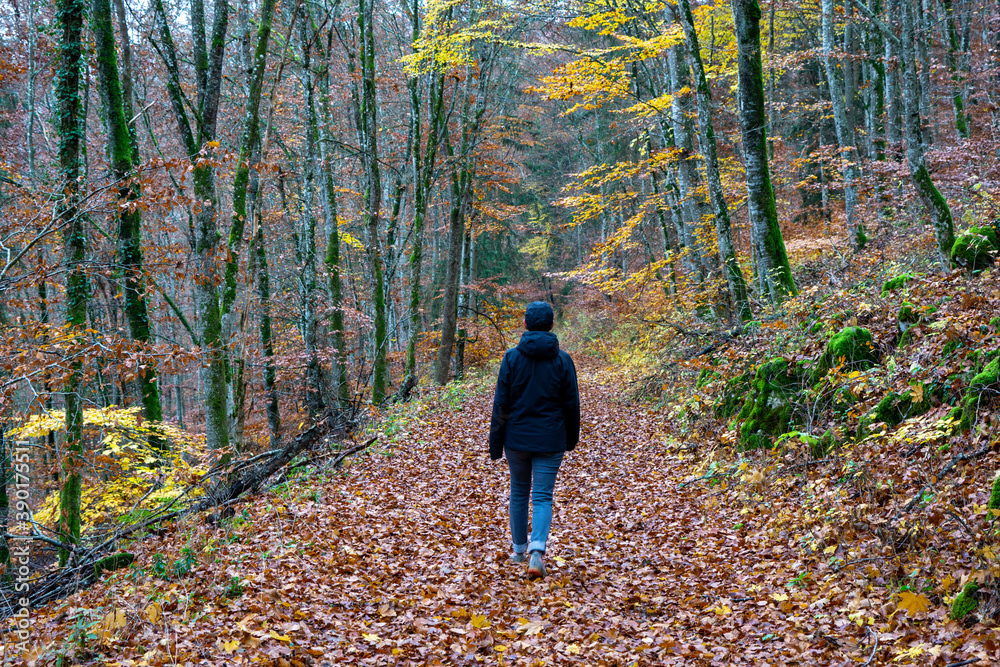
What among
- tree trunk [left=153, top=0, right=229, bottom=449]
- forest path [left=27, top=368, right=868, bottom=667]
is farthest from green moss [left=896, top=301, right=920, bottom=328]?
tree trunk [left=153, top=0, right=229, bottom=449]

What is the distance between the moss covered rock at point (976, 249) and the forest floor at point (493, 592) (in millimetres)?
3265

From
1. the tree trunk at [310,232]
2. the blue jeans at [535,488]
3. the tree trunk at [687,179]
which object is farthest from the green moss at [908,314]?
the tree trunk at [310,232]

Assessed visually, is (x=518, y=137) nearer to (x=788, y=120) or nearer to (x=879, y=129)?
(x=788, y=120)

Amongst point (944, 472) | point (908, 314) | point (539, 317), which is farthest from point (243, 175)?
point (944, 472)

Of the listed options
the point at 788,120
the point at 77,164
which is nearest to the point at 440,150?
the point at 788,120

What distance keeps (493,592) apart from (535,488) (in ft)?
3.00

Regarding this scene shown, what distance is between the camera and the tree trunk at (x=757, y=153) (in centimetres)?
971

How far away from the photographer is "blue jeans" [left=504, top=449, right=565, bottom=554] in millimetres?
5281

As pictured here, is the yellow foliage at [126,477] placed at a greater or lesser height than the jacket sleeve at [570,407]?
lesser

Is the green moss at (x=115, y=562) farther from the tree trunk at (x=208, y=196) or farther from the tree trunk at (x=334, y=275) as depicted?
the tree trunk at (x=334, y=275)

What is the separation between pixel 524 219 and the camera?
127 ft

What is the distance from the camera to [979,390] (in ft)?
16.0

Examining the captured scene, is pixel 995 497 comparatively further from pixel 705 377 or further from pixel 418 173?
pixel 418 173

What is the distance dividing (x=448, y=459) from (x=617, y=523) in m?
3.94
